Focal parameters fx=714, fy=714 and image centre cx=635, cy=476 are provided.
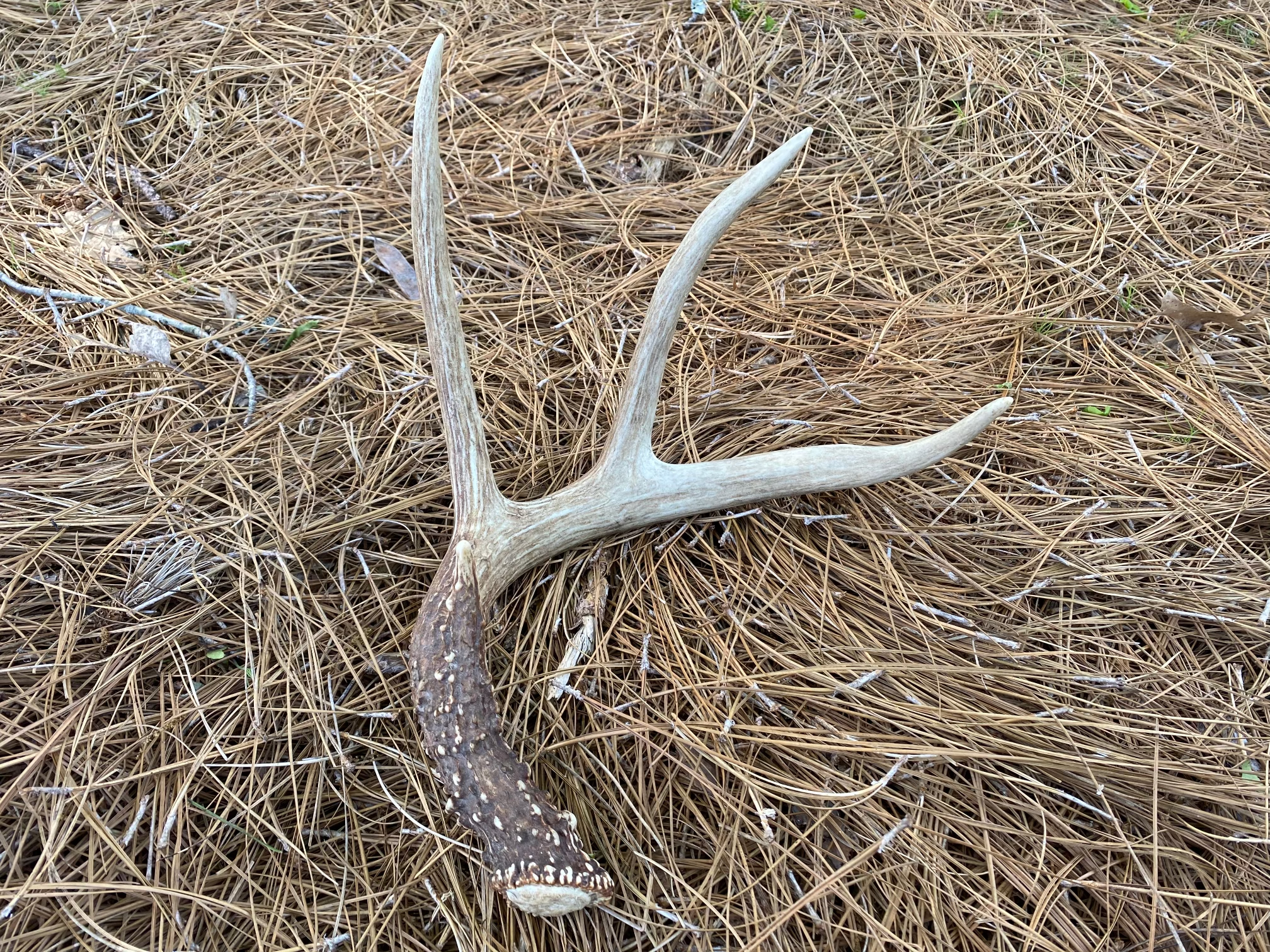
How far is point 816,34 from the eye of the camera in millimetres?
2732

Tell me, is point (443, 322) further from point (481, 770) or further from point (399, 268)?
point (481, 770)

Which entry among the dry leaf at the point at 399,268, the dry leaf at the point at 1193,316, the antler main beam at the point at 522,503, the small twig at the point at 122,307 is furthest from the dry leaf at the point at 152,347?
the dry leaf at the point at 1193,316

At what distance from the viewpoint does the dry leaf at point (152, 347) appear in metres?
1.95

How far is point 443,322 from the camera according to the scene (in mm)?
1502

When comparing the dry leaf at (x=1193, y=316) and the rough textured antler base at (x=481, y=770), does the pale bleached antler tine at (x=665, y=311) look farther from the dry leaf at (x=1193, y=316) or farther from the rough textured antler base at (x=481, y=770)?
the dry leaf at (x=1193, y=316)

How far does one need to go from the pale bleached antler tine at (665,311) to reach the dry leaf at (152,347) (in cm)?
127

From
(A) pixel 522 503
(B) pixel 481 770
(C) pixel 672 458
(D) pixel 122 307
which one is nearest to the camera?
(B) pixel 481 770

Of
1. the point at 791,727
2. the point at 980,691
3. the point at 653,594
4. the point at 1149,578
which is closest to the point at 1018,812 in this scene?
the point at 980,691

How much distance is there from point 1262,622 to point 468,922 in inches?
74.5

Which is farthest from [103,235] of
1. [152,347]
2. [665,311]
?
[665,311]

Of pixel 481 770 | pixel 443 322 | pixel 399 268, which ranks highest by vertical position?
pixel 443 322

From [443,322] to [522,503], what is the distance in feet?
1.42

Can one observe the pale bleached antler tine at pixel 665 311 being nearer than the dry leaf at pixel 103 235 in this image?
Yes

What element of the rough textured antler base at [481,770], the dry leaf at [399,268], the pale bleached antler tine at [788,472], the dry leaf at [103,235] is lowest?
the rough textured antler base at [481,770]
